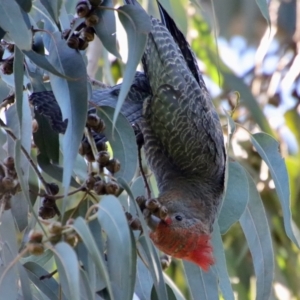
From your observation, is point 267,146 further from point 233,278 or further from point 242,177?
point 233,278

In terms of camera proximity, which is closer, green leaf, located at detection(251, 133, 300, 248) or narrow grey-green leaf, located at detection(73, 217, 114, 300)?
narrow grey-green leaf, located at detection(73, 217, 114, 300)

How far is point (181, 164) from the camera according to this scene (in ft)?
8.34

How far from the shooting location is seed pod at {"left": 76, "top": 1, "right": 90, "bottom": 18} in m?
1.73

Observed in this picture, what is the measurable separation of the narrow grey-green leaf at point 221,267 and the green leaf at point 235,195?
3.1 inches

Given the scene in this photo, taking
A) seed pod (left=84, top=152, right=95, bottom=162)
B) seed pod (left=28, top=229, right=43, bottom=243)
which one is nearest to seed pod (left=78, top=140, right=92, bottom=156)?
seed pod (left=84, top=152, right=95, bottom=162)

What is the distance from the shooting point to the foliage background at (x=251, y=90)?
338 cm

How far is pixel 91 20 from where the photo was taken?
1.76 meters

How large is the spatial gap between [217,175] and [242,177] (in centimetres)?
41

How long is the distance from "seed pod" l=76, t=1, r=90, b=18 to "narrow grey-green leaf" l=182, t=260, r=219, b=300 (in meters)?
0.79

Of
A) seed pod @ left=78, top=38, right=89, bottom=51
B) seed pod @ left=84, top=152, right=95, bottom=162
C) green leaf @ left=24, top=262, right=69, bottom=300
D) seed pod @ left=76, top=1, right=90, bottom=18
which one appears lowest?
green leaf @ left=24, top=262, right=69, bottom=300

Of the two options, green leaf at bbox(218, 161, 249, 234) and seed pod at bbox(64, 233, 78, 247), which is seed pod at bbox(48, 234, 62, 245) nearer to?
seed pod at bbox(64, 233, 78, 247)

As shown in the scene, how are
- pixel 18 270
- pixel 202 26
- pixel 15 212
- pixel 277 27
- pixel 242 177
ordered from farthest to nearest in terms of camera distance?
pixel 277 27
pixel 202 26
pixel 242 177
pixel 15 212
pixel 18 270

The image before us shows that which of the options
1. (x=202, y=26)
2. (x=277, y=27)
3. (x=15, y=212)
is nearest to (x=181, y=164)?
(x=15, y=212)

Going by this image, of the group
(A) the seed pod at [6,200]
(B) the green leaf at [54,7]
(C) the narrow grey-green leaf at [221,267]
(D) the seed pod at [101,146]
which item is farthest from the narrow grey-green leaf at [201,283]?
(B) the green leaf at [54,7]
